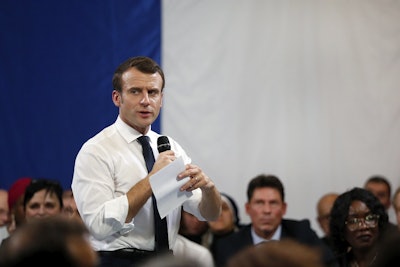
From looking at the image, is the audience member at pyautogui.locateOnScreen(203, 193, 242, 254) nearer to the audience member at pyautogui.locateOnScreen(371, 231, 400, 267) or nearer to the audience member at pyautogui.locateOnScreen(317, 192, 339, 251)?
the audience member at pyautogui.locateOnScreen(317, 192, 339, 251)

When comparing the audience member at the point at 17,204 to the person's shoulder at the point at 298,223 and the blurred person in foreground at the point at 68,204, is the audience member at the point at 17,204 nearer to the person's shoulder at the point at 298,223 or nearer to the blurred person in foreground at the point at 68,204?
the blurred person in foreground at the point at 68,204

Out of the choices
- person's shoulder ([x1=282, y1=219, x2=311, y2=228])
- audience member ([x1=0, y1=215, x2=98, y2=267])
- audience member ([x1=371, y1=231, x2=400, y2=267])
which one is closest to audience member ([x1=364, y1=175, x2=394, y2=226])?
person's shoulder ([x1=282, y1=219, x2=311, y2=228])

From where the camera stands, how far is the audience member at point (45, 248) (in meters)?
1.52

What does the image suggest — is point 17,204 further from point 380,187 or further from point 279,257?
point 279,257

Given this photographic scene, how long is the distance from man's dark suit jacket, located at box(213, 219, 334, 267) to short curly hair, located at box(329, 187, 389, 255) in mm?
495

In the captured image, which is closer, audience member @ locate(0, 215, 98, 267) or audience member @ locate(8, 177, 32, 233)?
audience member @ locate(0, 215, 98, 267)

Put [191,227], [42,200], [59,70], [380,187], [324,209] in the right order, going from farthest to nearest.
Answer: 1. [59,70]
2. [380,187]
3. [324,209]
4. [191,227]
5. [42,200]

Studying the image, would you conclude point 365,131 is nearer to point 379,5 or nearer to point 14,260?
point 379,5

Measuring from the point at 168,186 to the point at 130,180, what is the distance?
0.19 meters

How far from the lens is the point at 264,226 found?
5.04m

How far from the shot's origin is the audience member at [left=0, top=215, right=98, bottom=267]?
4.97 ft

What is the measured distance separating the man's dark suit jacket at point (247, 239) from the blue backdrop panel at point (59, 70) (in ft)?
4.93

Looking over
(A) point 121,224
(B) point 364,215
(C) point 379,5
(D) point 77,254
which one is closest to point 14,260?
(D) point 77,254

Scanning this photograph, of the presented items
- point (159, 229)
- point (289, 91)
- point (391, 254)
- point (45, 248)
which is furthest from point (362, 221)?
point (45, 248)
